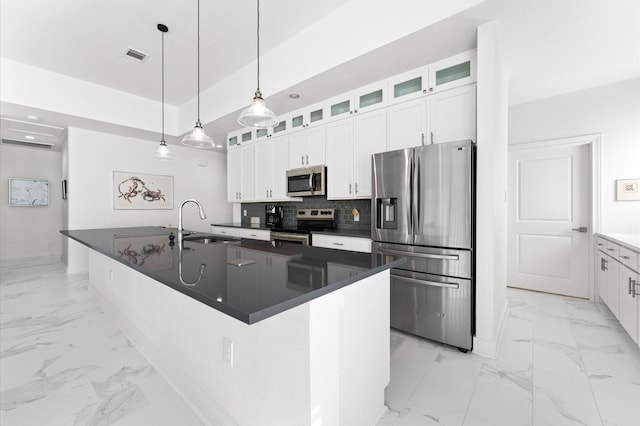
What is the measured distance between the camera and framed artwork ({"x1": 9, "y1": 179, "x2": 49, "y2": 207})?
6316 millimetres

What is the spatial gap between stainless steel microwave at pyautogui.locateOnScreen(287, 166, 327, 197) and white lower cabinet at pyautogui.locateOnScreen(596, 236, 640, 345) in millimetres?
2969

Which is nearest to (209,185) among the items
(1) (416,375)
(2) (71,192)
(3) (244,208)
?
(3) (244,208)

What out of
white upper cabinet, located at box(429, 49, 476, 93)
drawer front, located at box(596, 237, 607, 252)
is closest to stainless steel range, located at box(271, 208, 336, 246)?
white upper cabinet, located at box(429, 49, 476, 93)

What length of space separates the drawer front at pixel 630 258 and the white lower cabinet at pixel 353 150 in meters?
2.25

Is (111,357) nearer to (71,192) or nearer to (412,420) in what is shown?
(412,420)

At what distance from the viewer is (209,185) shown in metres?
6.46

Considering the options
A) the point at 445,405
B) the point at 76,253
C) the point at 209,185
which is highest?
the point at 209,185

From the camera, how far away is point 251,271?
1.29 m

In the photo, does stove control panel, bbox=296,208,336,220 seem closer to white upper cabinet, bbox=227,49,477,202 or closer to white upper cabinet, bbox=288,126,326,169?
white upper cabinet, bbox=227,49,477,202

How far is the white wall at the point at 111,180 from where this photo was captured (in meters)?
4.80

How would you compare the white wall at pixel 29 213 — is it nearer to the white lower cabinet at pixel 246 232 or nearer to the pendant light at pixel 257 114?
the white lower cabinet at pixel 246 232

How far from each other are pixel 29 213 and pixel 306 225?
23.0ft

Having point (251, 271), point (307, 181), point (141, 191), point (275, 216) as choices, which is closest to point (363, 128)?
point (307, 181)

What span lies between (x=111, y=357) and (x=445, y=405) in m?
2.43
